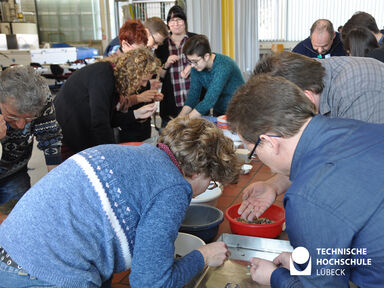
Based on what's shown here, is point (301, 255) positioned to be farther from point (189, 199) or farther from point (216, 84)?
point (216, 84)

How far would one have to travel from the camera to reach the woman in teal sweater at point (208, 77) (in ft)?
9.17

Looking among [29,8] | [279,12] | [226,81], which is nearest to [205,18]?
[226,81]

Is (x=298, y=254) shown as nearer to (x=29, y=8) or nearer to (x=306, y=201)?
(x=306, y=201)

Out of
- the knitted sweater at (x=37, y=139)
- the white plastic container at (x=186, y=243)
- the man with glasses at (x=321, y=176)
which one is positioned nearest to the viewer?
the man with glasses at (x=321, y=176)

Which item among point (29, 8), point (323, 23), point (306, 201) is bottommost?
point (306, 201)

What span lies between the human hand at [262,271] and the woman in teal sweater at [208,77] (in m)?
1.70

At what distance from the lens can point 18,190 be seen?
2180 mm

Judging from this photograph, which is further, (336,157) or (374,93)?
(374,93)

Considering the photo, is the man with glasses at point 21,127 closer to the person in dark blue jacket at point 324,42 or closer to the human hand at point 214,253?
the human hand at point 214,253

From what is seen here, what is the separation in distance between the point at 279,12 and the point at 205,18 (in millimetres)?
5260

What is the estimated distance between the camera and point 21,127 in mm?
1855

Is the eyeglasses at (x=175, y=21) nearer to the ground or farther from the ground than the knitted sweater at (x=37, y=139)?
farther from the ground

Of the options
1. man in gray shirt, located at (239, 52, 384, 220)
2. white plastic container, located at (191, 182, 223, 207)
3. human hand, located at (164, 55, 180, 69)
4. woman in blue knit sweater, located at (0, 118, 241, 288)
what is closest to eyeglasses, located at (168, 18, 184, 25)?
human hand, located at (164, 55, 180, 69)

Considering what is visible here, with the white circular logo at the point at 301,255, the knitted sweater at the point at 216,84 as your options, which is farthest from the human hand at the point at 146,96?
A: the white circular logo at the point at 301,255
